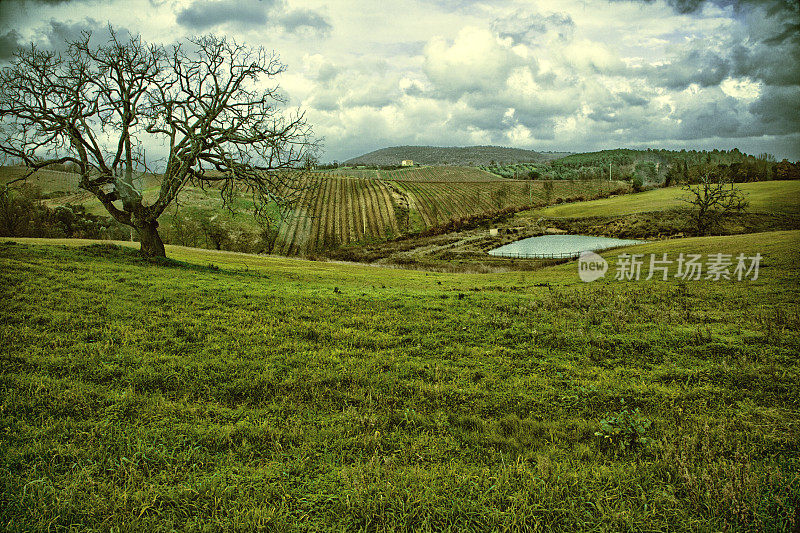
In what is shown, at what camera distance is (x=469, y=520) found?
14.9ft

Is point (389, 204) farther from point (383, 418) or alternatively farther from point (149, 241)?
point (383, 418)

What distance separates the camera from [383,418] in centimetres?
704

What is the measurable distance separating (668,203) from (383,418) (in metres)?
140

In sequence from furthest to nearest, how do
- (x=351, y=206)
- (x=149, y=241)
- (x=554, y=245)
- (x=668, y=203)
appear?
(x=351, y=206) < (x=668, y=203) < (x=554, y=245) < (x=149, y=241)

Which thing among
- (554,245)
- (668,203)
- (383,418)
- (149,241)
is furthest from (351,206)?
(383,418)

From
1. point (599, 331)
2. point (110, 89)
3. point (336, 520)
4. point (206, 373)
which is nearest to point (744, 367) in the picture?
point (599, 331)

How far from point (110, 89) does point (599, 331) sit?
104 ft

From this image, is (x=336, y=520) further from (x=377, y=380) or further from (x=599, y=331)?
(x=599, y=331)

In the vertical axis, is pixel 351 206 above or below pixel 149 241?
above

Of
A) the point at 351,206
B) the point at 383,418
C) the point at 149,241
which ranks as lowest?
the point at 383,418

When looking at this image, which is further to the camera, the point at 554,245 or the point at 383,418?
the point at 554,245

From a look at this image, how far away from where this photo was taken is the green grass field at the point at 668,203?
92625mm

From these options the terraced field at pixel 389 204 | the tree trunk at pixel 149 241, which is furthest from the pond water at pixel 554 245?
the tree trunk at pixel 149 241

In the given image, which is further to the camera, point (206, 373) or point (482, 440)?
point (206, 373)
